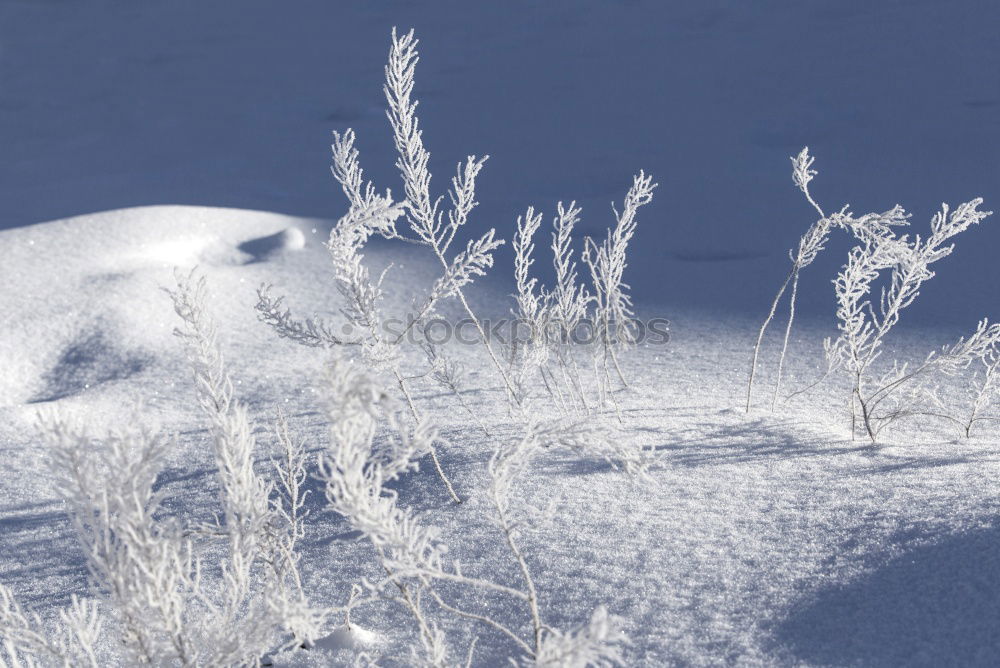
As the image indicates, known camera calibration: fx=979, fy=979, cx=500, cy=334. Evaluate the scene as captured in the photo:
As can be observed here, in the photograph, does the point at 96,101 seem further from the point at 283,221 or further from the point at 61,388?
the point at 61,388

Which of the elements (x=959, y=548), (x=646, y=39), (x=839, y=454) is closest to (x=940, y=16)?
(x=646, y=39)

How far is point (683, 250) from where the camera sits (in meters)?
3.67

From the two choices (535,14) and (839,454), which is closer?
(839,454)

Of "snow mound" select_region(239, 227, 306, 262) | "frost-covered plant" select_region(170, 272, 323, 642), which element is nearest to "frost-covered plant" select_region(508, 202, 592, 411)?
"frost-covered plant" select_region(170, 272, 323, 642)

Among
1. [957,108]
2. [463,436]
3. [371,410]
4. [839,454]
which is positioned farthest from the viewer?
[957,108]

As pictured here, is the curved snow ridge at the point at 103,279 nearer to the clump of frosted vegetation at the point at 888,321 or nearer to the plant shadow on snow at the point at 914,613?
the clump of frosted vegetation at the point at 888,321

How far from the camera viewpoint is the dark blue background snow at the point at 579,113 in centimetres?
386

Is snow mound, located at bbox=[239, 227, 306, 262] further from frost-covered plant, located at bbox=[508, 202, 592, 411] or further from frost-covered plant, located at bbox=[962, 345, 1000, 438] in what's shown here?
frost-covered plant, located at bbox=[962, 345, 1000, 438]

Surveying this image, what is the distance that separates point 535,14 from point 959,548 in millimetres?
5381

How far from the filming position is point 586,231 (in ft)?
12.6

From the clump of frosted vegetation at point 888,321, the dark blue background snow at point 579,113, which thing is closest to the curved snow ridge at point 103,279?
the dark blue background snow at point 579,113

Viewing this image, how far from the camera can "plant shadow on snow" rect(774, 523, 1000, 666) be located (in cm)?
129

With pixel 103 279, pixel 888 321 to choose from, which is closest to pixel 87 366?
pixel 103 279

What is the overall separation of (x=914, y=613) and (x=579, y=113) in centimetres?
413
